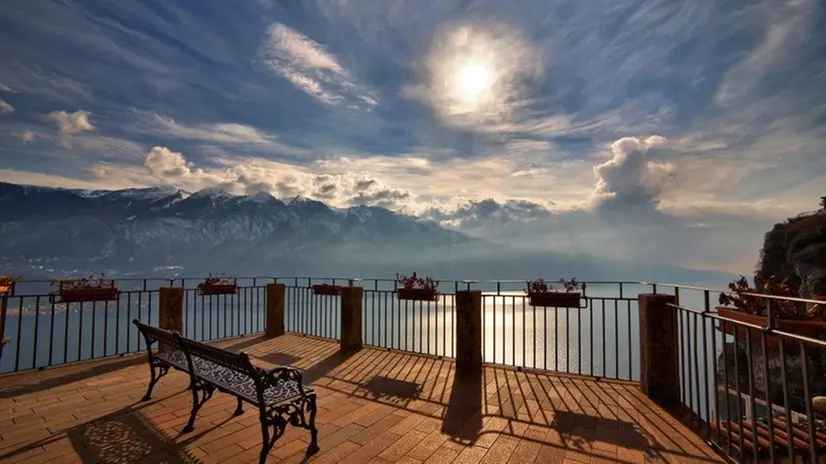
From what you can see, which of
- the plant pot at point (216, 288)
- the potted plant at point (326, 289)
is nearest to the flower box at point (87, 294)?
the plant pot at point (216, 288)

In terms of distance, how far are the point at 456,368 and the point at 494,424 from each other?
196 cm

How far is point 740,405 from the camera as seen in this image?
281cm

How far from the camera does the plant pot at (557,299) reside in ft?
19.0

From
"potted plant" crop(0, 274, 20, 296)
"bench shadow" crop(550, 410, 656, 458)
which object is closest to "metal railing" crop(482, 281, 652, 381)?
"bench shadow" crop(550, 410, 656, 458)

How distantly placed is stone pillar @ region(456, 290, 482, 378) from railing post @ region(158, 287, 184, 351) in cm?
526

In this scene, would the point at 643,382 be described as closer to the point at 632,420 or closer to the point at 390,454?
the point at 632,420

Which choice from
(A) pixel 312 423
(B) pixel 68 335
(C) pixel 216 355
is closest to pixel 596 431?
(A) pixel 312 423

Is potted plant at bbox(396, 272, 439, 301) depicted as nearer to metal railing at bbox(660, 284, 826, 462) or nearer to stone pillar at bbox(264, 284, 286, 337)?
Result: stone pillar at bbox(264, 284, 286, 337)

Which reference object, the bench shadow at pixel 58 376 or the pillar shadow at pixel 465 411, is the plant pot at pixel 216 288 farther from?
the pillar shadow at pixel 465 411

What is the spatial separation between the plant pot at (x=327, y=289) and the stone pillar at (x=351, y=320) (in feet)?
3.08

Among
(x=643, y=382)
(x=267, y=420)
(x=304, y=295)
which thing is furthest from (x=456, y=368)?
(x=304, y=295)

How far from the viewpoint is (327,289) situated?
887cm

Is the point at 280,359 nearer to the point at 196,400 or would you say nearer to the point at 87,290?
the point at 196,400

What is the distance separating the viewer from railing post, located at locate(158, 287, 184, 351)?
7215 mm
